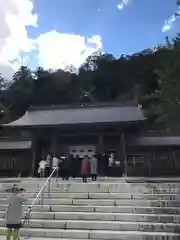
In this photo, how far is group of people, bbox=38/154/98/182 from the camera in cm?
1609

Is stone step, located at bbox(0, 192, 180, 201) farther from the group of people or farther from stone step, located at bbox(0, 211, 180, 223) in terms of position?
the group of people

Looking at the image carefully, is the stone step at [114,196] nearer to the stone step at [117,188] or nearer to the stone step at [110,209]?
the stone step at [117,188]

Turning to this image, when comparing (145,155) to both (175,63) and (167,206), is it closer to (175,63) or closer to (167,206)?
(175,63)

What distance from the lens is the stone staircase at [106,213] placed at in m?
8.83

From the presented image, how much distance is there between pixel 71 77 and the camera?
6241cm

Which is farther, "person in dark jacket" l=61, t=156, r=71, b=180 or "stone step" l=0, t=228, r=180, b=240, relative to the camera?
"person in dark jacket" l=61, t=156, r=71, b=180

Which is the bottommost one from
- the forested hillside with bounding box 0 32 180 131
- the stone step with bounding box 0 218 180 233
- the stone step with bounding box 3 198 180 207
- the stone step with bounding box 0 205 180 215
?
the stone step with bounding box 0 218 180 233

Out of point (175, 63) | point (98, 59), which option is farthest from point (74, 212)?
point (98, 59)

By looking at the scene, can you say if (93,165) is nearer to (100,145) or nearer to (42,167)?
(42,167)

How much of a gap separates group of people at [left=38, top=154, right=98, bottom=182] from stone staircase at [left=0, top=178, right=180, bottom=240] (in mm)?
3028

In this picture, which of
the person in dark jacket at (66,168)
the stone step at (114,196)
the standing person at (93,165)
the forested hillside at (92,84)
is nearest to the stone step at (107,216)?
the stone step at (114,196)

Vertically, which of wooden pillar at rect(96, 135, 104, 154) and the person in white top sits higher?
wooden pillar at rect(96, 135, 104, 154)


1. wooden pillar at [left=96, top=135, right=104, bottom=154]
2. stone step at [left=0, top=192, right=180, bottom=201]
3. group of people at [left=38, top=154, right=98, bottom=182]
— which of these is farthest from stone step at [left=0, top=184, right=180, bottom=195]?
wooden pillar at [left=96, top=135, right=104, bottom=154]

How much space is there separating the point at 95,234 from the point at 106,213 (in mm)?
1434
